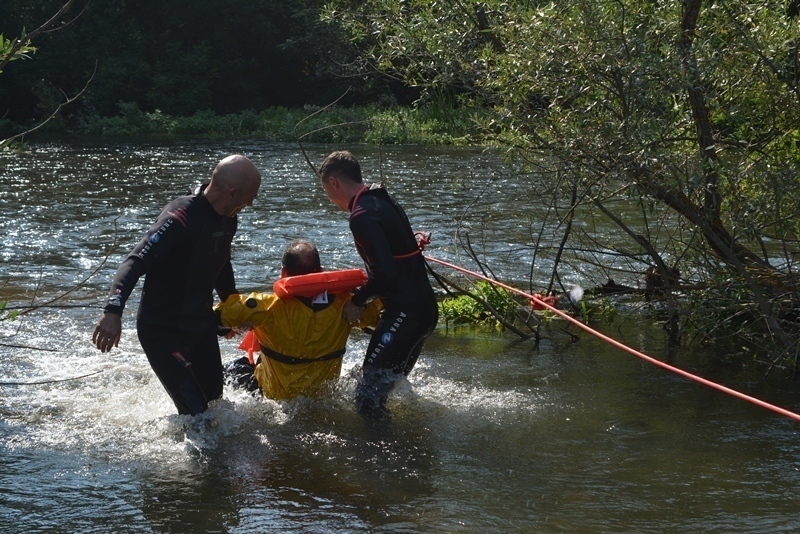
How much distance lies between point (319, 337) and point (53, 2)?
33.4 metres

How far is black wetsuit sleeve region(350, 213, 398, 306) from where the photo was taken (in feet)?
20.1

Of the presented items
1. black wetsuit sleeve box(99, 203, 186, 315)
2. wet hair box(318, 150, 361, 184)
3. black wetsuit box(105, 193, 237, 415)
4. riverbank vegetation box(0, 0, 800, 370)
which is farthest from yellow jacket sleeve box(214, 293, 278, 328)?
riverbank vegetation box(0, 0, 800, 370)

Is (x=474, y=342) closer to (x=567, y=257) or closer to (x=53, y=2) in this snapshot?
(x=567, y=257)

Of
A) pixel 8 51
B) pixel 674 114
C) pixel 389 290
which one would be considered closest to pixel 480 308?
pixel 674 114

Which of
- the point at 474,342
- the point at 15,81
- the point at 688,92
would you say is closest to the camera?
the point at 688,92

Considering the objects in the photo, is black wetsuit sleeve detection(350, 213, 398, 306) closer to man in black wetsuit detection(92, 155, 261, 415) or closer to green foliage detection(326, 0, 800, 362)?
man in black wetsuit detection(92, 155, 261, 415)

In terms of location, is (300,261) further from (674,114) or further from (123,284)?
(674,114)

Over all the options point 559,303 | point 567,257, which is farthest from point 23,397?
point 567,257

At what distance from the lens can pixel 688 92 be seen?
7312 millimetres

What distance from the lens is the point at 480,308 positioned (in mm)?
9789

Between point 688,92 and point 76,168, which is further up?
point 688,92

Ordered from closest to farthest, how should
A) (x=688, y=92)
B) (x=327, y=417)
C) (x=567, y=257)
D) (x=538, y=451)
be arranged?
(x=538, y=451) → (x=327, y=417) → (x=688, y=92) → (x=567, y=257)

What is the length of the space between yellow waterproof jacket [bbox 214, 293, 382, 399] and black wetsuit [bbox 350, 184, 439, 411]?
0.65 feet

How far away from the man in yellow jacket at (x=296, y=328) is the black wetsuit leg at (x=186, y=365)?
221mm
